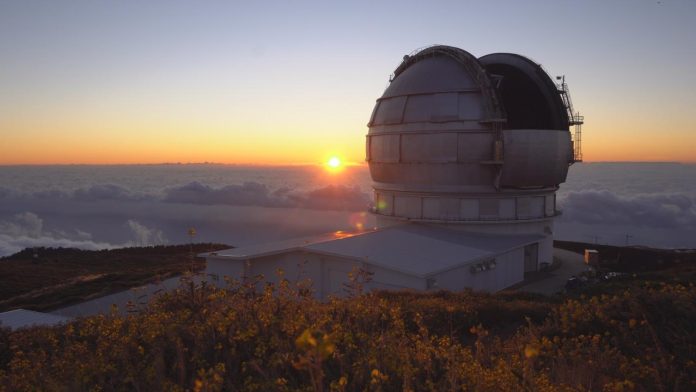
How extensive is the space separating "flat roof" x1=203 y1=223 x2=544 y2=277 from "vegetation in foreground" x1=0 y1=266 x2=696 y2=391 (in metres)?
8.80

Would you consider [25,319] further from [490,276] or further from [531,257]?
[531,257]

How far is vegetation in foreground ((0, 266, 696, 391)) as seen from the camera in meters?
4.15

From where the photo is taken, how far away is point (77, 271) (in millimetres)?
27344

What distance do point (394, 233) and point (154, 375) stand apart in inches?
629

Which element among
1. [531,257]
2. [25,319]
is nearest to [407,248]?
[531,257]

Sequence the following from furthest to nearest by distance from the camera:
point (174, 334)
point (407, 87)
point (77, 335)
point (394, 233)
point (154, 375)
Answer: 1. point (407, 87)
2. point (394, 233)
3. point (77, 335)
4. point (174, 334)
5. point (154, 375)

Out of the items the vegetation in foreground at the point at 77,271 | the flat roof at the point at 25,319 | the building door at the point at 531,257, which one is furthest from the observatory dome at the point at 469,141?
the flat roof at the point at 25,319

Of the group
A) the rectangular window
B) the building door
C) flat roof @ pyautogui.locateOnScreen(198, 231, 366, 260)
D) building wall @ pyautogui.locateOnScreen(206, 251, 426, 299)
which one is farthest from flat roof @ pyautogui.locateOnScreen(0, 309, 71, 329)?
the building door

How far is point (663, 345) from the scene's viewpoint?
6262 mm

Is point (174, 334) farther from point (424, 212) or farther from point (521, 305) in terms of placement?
point (424, 212)

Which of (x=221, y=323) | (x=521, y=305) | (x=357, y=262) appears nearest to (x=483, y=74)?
(x=357, y=262)

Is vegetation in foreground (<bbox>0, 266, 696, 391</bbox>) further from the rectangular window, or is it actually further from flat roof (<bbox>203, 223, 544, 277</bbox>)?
the rectangular window

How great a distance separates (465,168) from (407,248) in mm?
5453

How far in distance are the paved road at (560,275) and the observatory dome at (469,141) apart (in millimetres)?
2799
